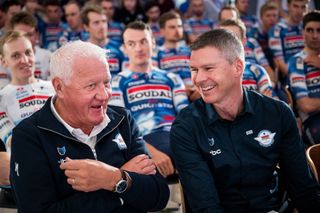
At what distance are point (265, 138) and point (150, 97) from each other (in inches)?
69.5

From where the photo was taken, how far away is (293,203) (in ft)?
7.13

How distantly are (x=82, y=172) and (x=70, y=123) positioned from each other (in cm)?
27

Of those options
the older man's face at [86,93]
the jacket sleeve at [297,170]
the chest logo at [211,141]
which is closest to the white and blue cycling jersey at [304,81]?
the jacket sleeve at [297,170]

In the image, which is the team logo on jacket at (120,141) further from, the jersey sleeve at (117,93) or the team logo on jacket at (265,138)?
the jersey sleeve at (117,93)

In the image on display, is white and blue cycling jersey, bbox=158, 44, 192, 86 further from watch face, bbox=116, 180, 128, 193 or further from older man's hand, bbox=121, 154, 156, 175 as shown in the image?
watch face, bbox=116, 180, 128, 193

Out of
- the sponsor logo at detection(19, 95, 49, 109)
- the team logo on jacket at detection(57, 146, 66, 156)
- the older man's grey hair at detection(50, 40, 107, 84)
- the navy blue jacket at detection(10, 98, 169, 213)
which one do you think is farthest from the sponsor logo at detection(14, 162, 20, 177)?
the sponsor logo at detection(19, 95, 49, 109)

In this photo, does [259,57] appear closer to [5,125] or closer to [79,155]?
[5,125]

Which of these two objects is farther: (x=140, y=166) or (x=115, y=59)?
(x=115, y=59)

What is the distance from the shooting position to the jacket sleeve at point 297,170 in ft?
6.86

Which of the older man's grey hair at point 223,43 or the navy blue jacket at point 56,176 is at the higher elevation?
the older man's grey hair at point 223,43

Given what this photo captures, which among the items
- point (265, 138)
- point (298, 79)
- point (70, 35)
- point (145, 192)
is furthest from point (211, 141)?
point (70, 35)

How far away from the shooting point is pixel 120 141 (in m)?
2.01

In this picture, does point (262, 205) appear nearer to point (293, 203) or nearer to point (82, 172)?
point (293, 203)

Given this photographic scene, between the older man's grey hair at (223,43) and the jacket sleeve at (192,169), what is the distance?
0.32m
